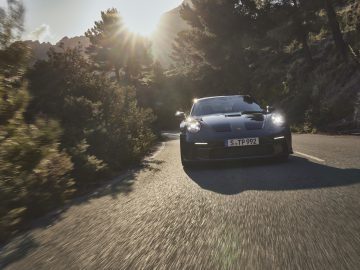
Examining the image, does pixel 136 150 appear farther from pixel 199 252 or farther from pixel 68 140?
pixel 199 252

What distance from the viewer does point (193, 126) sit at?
846 centimetres

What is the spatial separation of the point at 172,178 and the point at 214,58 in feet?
113

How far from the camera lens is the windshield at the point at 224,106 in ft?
31.3

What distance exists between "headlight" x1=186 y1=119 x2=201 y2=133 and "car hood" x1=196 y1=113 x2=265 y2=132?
0.37 ft

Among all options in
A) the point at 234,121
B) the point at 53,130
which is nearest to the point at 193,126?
the point at 234,121

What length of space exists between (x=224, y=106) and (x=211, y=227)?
19.7ft

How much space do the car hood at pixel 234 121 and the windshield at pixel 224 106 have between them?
63 cm

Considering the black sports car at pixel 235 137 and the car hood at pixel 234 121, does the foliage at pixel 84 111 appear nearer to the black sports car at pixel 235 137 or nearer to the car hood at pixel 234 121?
the black sports car at pixel 235 137

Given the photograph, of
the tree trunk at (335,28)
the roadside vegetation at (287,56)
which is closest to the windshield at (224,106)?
the roadside vegetation at (287,56)

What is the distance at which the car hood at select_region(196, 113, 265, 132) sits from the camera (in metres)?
8.13

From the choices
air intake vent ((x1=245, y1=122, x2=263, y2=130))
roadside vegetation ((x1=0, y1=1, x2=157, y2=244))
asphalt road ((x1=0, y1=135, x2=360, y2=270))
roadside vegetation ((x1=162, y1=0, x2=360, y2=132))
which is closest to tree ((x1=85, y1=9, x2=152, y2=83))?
roadside vegetation ((x1=162, y1=0, x2=360, y2=132))

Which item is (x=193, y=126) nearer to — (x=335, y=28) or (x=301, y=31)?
(x=335, y=28)

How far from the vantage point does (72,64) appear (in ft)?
45.5

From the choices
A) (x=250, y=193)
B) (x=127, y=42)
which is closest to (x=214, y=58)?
(x=127, y=42)
